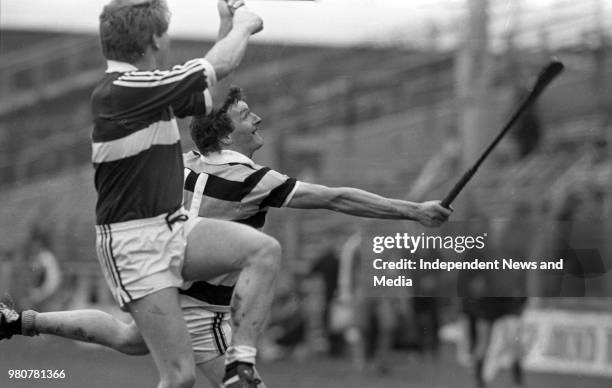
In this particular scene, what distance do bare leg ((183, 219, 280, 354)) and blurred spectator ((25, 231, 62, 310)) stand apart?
5649 mm

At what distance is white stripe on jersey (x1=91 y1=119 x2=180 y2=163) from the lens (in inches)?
188

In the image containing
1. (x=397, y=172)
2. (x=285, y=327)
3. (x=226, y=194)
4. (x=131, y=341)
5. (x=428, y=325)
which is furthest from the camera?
(x=285, y=327)

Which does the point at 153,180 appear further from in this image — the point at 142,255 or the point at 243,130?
the point at 243,130

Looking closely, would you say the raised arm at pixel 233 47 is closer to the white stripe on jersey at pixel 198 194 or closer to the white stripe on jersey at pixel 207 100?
the white stripe on jersey at pixel 207 100

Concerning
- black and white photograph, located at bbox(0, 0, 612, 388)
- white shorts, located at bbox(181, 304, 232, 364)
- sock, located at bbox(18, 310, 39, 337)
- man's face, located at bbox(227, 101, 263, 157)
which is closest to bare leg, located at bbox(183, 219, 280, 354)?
white shorts, located at bbox(181, 304, 232, 364)

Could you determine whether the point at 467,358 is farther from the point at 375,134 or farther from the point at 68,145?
the point at 68,145

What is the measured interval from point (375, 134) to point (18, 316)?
4.93 metres

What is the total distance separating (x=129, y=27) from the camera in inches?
187

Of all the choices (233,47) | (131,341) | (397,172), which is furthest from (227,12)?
(397,172)

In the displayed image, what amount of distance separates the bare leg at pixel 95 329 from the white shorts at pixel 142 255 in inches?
29.7

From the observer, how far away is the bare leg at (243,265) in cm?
485

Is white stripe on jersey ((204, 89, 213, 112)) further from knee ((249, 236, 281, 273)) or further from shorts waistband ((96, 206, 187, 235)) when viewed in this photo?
knee ((249, 236, 281, 273))

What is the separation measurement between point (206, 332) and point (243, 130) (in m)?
0.89

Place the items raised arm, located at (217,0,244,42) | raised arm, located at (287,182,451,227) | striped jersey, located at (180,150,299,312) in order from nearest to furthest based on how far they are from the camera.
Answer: raised arm, located at (217,0,244,42), striped jersey, located at (180,150,299,312), raised arm, located at (287,182,451,227)
